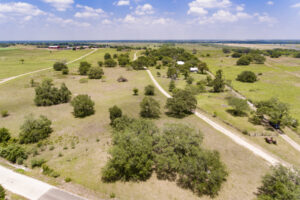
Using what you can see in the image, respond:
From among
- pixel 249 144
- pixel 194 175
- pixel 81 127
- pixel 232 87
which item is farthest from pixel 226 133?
pixel 232 87

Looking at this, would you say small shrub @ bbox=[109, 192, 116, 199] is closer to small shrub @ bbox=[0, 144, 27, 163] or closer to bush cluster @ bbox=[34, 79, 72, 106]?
small shrub @ bbox=[0, 144, 27, 163]

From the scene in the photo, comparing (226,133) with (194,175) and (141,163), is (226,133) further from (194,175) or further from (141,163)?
(141,163)

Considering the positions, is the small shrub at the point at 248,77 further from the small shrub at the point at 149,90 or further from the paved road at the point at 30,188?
the paved road at the point at 30,188

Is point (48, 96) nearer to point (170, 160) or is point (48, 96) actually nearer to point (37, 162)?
point (37, 162)

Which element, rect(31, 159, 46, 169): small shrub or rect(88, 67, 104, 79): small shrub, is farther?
rect(88, 67, 104, 79): small shrub

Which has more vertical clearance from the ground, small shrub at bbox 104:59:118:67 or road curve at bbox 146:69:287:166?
small shrub at bbox 104:59:118:67

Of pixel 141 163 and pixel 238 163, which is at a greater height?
pixel 141 163

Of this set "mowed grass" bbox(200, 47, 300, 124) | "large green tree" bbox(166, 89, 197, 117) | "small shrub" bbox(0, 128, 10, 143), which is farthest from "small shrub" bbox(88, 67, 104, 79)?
"mowed grass" bbox(200, 47, 300, 124)

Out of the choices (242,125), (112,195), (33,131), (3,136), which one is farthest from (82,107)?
(242,125)
